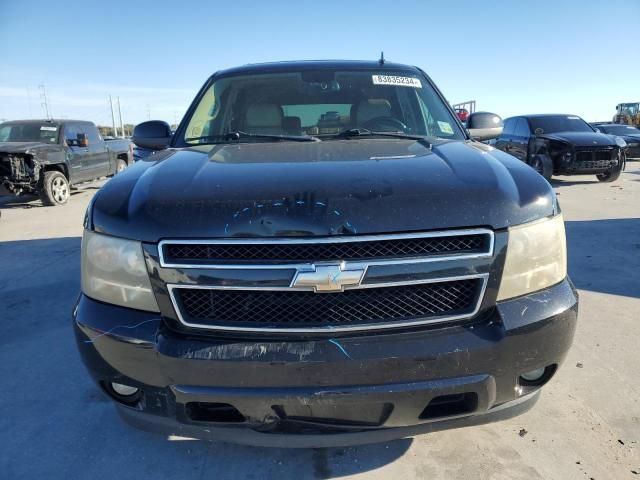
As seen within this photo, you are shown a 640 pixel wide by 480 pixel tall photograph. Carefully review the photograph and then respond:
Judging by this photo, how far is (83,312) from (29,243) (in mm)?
5890

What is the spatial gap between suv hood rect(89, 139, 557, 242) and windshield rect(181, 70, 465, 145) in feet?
3.04

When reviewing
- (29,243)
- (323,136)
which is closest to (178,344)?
(323,136)

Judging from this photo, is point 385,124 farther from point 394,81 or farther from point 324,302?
point 324,302

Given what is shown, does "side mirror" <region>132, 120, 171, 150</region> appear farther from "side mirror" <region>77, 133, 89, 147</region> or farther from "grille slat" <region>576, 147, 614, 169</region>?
"grille slat" <region>576, 147, 614, 169</region>

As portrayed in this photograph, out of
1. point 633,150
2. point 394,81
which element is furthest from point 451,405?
point 633,150

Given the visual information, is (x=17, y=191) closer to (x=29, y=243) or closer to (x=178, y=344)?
(x=29, y=243)

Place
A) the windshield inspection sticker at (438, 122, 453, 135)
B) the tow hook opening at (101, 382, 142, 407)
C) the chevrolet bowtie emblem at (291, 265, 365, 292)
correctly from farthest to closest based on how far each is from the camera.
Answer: the windshield inspection sticker at (438, 122, 453, 135) < the tow hook opening at (101, 382, 142, 407) < the chevrolet bowtie emblem at (291, 265, 365, 292)

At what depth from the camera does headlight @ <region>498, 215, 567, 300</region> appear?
1.73 m

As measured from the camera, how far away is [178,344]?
1.68 metres

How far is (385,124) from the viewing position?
306 centimetres

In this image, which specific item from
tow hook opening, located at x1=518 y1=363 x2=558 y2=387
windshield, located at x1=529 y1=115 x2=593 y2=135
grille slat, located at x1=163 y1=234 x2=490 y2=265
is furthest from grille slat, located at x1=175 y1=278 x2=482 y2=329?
windshield, located at x1=529 y1=115 x2=593 y2=135

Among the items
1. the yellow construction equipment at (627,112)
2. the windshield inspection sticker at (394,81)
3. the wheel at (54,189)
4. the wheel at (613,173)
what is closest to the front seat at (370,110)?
the windshield inspection sticker at (394,81)

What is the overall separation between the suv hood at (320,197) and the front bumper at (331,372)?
1.16ft

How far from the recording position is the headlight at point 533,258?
173cm
